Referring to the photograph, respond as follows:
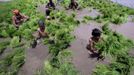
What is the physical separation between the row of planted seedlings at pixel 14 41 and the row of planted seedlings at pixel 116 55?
308cm

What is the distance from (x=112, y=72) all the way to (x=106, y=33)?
427cm

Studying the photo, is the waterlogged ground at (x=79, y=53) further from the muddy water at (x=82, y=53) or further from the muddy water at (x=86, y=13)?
the muddy water at (x=86, y=13)

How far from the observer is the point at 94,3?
20078mm

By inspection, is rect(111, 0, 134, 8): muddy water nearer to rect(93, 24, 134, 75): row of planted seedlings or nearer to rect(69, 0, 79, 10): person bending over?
rect(69, 0, 79, 10): person bending over

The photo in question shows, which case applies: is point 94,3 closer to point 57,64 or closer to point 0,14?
point 0,14

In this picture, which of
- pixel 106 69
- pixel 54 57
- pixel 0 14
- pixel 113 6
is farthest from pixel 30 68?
pixel 113 6

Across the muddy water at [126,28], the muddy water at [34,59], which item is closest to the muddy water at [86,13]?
the muddy water at [126,28]

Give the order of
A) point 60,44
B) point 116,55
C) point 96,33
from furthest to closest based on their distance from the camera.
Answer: point 60,44 → point 116,55 → point 96,33

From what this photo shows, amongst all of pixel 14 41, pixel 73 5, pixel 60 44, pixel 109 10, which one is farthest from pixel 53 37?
pixel 73 5

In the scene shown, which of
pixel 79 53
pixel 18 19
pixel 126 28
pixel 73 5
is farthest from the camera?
pixel 73 5

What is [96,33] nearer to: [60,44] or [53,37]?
[60,44]

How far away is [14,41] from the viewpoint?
1290cm

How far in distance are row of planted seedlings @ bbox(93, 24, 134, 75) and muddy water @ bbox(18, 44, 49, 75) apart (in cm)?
228

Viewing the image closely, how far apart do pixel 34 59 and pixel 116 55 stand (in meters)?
3.27
